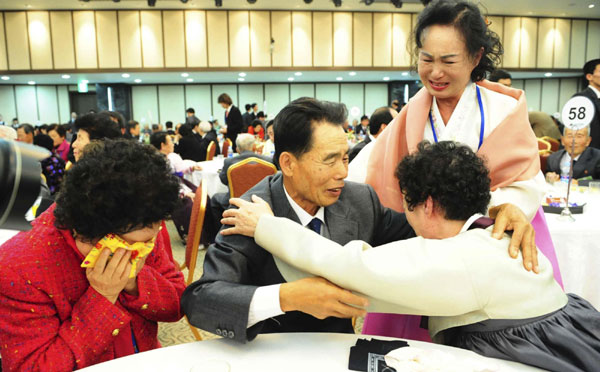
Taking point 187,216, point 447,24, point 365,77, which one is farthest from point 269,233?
point 365,77

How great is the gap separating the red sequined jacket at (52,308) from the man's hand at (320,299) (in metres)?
0.45

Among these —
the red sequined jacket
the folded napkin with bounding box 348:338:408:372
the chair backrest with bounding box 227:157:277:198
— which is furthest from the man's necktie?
the chair backrest with bounding box 227:157:277:198

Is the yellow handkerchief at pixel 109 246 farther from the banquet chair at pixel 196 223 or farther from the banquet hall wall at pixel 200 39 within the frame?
the banquet hall wall at pixel 200 39

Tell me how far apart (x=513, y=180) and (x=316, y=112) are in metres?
0.75

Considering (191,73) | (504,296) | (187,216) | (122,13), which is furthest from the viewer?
(191,73)

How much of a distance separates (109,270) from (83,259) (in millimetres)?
135

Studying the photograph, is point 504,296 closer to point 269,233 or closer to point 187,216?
point 269,233

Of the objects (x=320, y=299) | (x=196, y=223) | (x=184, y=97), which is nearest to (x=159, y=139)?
(x=196, y=223)

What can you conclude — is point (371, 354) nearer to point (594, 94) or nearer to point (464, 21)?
point (464, 21)

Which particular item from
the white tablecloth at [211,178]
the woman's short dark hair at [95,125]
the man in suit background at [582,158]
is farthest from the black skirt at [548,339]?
the white tablecloth at [211,178]

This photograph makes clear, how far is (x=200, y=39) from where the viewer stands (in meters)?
11.2

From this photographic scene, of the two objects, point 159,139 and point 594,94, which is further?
point 159,139

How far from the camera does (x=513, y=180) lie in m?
1.53

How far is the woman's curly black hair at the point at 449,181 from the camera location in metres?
1.18
